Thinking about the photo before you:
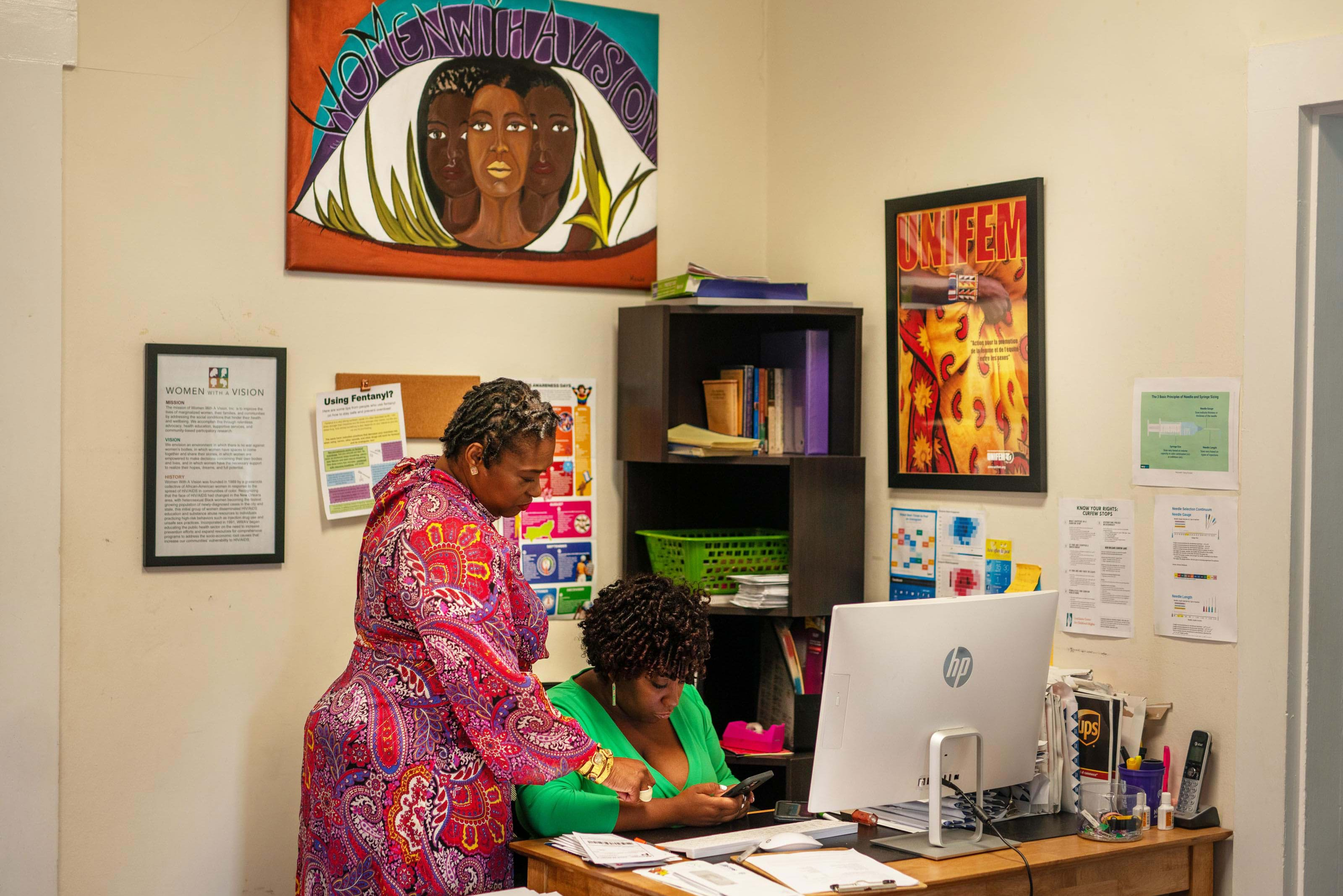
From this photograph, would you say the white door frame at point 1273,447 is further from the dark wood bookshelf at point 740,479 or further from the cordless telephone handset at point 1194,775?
the dark wood bookshelf at point 740,479

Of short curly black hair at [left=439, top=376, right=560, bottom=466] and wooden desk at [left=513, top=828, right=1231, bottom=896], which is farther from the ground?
short curly black hair at [left=439, top=376, right=560, bottom=466]

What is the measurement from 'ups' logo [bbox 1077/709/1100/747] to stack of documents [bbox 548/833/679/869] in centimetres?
89

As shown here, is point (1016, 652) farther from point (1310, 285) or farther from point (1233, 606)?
point (1310, 285)

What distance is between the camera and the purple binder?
3.15 m

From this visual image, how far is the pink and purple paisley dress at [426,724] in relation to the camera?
85.4 inches

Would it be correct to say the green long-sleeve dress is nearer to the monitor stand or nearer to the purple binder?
the monitor stand

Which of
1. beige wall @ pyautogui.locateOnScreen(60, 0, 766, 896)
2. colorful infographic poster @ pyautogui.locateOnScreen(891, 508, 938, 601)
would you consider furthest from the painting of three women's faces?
colorful infographic poster @ pyautogui.locateOnScreen(891, 508, 938, 601)

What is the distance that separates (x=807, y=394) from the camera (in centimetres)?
315

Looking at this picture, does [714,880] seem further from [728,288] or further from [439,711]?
[728,288]

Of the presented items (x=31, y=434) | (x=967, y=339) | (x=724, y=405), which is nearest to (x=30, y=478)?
(x=31, y=434)

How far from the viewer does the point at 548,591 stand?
10.6 ft

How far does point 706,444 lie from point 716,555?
0.91ft

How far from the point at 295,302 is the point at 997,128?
5.47 ft

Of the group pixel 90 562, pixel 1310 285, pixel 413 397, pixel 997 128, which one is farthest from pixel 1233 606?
→ pixel 90 562
